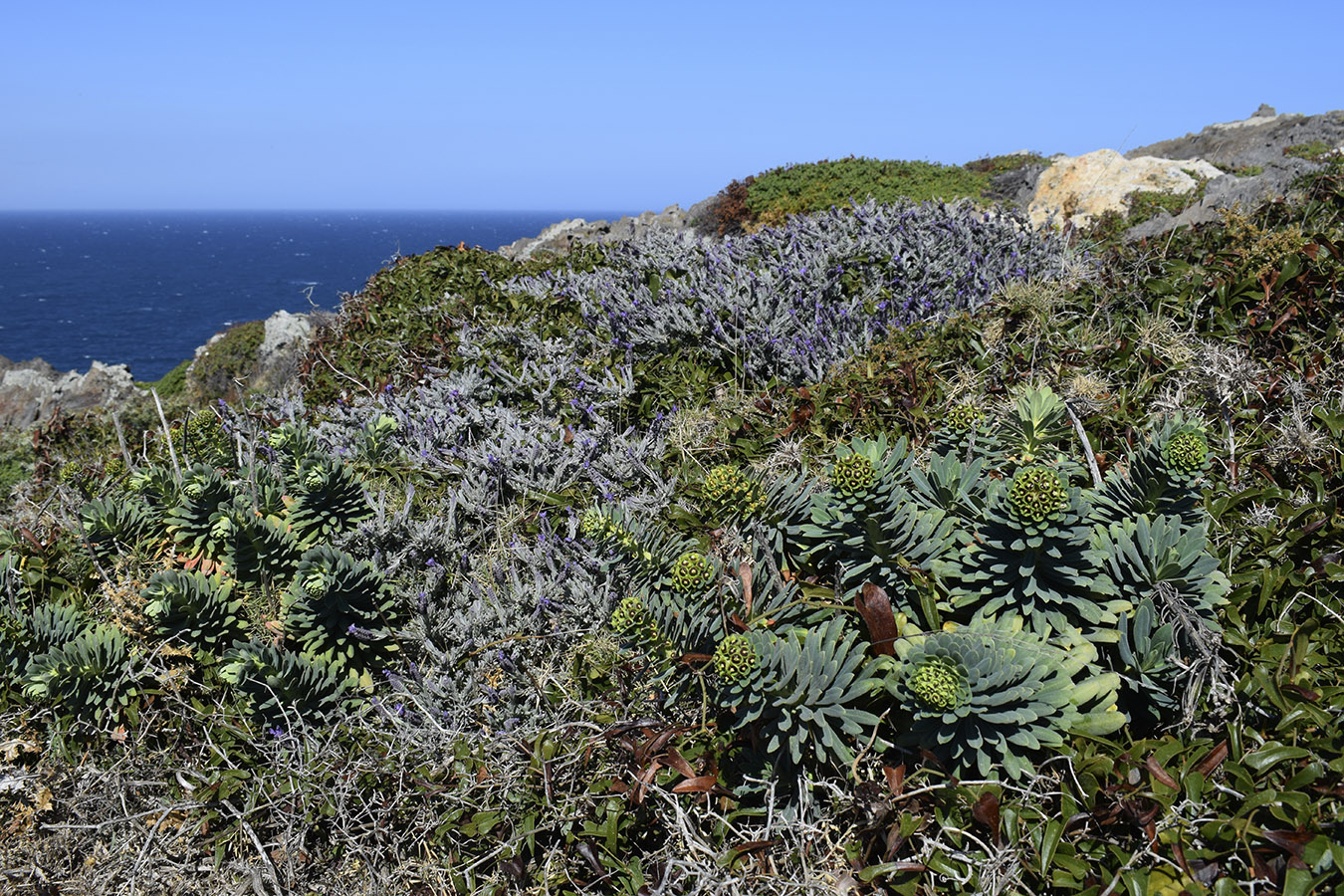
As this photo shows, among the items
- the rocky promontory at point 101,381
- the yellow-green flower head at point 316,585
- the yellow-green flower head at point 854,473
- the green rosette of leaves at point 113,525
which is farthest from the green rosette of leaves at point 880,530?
the rocky promontory at point 101,381

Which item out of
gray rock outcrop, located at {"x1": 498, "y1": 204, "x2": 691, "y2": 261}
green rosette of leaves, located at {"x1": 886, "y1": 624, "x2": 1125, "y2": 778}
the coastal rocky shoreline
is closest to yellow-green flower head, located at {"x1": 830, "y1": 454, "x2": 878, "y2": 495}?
green rosette of leaves, located at {"x1": 886, "y1": 624, "x2": 1125, "y2": 778}

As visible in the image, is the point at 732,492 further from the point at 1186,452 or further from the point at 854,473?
the point at 1186,452

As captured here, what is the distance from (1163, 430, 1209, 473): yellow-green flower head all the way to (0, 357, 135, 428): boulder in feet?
68.2

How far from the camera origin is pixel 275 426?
5.40 metres

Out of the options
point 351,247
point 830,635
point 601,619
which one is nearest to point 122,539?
point 601,619

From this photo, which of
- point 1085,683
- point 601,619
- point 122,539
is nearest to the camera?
point 1085,683

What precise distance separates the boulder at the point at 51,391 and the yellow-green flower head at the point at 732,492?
64.8 feet

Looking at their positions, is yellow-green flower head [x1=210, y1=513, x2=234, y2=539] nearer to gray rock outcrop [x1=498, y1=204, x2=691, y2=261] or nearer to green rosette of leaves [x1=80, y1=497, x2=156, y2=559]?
green rosette of leaves [x1=80, y1=497, x2=156, y2=559]

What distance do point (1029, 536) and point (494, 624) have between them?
2.13 m

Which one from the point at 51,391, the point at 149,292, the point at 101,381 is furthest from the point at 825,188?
the point at 149,292

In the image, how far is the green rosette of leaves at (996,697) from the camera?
1940 millimetres

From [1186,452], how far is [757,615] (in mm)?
1309

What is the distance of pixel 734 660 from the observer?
196 cm

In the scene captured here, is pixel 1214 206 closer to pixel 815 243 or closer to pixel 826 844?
pixel 815 243
